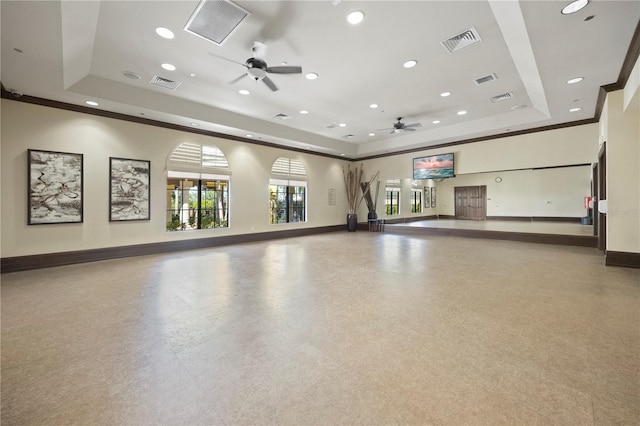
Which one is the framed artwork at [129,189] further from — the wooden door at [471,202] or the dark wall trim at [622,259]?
the wooden door at [471,202]

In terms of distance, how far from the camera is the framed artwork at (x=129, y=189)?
6328 millimetres

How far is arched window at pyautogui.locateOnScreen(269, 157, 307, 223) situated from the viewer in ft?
31.9

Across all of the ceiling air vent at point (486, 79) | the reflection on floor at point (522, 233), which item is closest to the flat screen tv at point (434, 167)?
the reflection on floor at point (522, 233)

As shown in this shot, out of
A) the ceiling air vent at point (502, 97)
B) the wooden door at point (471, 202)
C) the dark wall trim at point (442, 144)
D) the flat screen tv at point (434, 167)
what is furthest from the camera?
the wooden door at point (471, 202)

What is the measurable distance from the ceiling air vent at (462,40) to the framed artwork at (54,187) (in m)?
7.59

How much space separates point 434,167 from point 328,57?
6.82 m

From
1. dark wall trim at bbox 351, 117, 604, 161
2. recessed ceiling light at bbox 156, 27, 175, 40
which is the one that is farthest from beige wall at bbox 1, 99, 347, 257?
dark wall trim at bbox 351, 117, 604, 161

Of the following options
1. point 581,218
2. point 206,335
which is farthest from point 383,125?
point 581,218

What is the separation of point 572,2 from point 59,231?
921 cm

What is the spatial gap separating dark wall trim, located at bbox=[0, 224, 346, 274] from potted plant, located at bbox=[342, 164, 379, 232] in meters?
3.86

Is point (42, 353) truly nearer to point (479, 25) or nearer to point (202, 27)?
point (202, 27)

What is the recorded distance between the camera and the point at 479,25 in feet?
12.6

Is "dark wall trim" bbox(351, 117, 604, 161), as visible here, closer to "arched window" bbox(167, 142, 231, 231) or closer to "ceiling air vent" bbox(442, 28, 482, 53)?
"ceiling air vent" bbox(442, 28, 482, 53)

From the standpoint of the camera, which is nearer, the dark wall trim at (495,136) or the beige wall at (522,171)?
the dark wall trim at (495,136)
